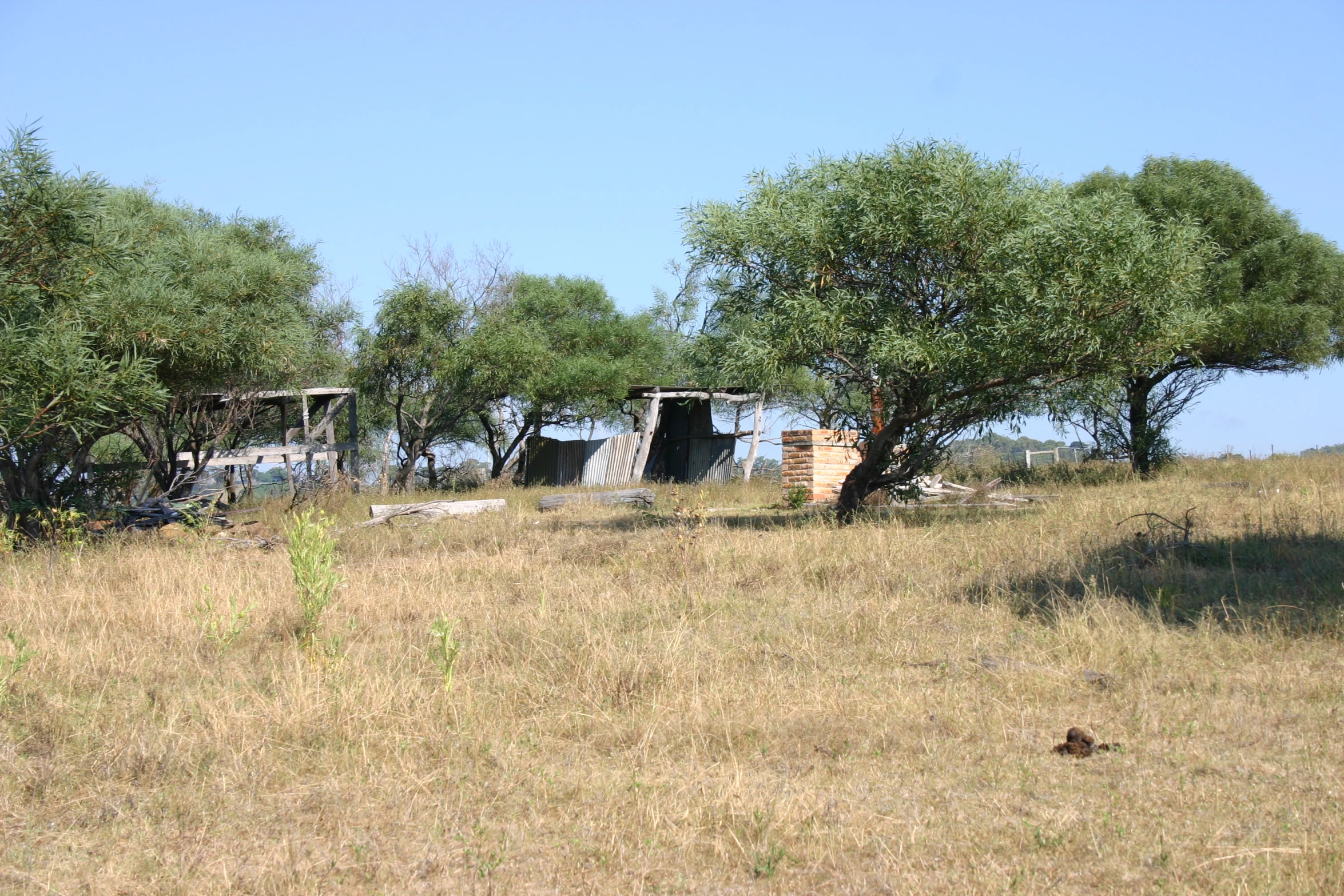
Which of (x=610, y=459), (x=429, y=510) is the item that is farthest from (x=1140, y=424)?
(x=429, y=510)

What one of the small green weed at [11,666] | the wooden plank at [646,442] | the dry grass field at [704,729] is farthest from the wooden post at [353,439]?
the small green weed at [11,666]

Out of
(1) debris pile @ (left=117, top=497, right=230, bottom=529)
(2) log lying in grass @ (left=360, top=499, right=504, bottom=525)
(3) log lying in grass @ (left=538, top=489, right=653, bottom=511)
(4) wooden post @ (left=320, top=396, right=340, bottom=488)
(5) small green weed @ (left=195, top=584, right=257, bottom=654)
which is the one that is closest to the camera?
(5) small green weed @ (left=195, top=584, right=257, bottom=654)

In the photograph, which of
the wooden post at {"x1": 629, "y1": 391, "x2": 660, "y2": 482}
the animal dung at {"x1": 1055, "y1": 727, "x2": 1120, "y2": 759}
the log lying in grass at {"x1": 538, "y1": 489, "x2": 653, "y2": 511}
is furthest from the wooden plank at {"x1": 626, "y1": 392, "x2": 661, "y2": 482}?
the animal dung at {"x1": 1055, "y1": 727, "x2": 1120, "y2": 759}

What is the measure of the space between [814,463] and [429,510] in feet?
22.6

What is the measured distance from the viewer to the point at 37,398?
9734 millimetres

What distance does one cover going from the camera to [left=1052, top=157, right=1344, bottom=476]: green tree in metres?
19.0

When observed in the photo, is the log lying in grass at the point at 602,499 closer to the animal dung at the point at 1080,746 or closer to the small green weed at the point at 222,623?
the small green weed at the point at 222,623

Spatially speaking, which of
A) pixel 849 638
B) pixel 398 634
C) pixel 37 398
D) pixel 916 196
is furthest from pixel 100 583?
pixel 916 196

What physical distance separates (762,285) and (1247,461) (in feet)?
38.4

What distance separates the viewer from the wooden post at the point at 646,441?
2469 centimetres

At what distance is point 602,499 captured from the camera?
17.9 metres

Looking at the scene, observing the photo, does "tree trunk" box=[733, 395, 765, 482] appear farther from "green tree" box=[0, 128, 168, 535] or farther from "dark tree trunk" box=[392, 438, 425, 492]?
"green tree" box=[0, 128, 168, 535]

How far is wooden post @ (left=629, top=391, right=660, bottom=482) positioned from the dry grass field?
1601 centimetres

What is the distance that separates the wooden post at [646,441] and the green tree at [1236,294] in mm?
9768
